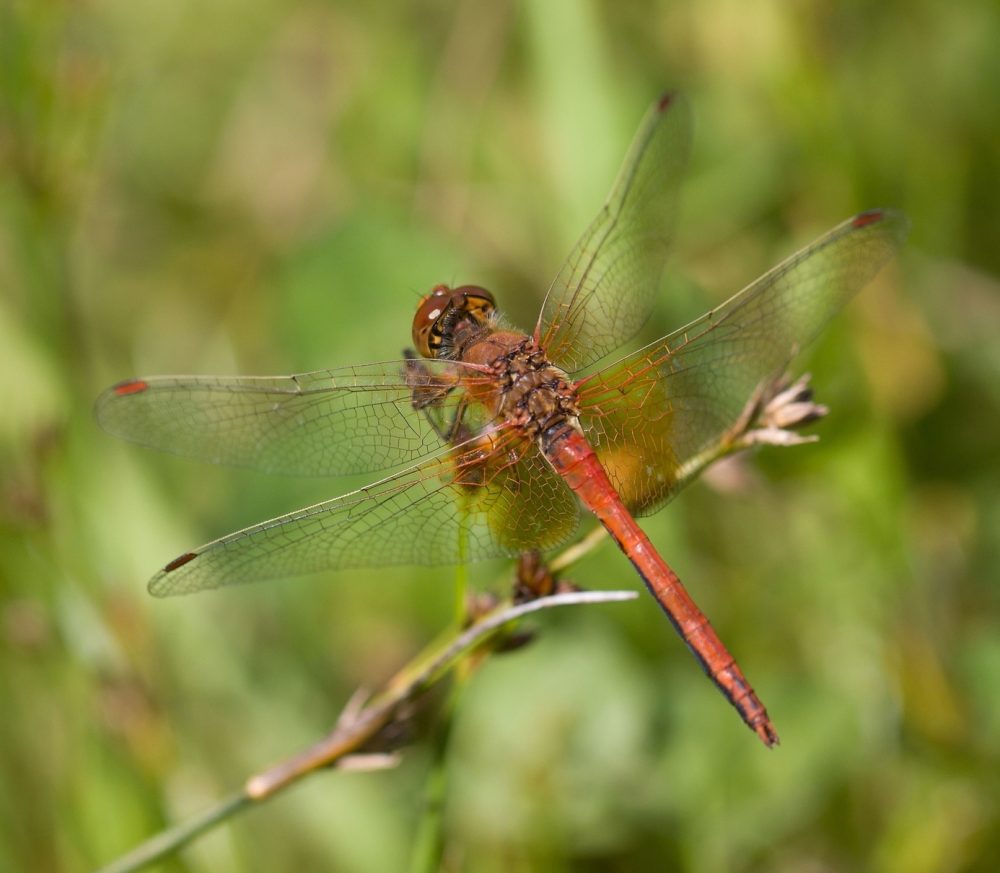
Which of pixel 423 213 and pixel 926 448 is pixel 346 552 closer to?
pixel 926 448

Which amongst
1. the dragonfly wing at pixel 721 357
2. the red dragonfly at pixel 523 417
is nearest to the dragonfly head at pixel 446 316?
the red dragonfly at pixel 523 417

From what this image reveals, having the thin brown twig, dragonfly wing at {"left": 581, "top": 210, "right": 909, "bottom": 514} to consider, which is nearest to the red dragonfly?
dragonfly wing at {"left": 581, "top": 210, "right": 909, "bottom": 514}

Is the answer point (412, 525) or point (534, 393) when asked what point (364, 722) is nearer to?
point (412, 525)

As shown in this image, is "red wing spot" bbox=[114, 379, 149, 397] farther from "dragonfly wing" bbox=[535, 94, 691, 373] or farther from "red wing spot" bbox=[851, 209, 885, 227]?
"red wing spot" bbox=[851, 209, 885, 227]

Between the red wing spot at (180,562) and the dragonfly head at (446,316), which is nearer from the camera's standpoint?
the red wing spot at (180,562)

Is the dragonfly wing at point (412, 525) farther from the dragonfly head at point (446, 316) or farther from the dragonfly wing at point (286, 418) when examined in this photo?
the dragonfly head at point (446, 316)

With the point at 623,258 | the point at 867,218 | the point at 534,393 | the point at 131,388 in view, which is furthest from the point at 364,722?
the point at 867,218
